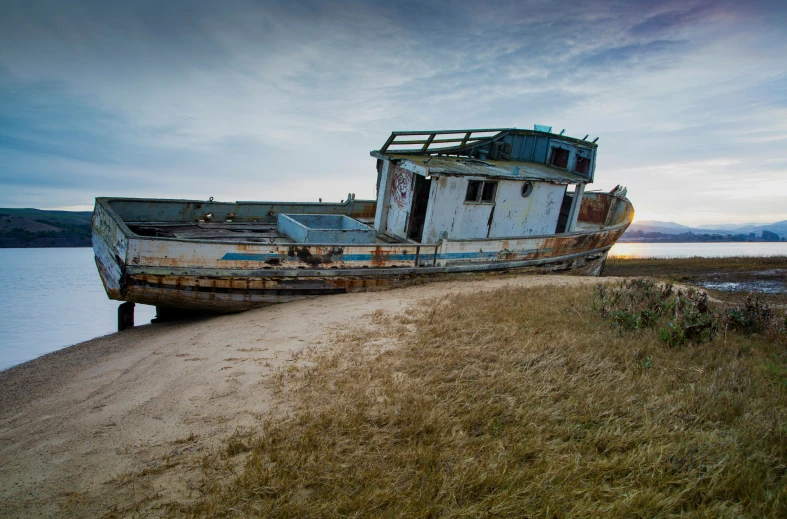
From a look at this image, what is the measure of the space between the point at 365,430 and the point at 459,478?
2.70 ft

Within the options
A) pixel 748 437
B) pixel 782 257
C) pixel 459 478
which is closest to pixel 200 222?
pixel 459 478

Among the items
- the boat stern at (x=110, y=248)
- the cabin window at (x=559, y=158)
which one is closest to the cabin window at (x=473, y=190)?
the cabin window at (x=559, y=158)

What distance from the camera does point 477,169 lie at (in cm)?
1108

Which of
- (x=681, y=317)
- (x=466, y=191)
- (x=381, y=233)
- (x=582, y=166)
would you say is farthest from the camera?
(x=582, y=166)

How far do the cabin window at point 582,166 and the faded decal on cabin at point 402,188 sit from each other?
20.6ft

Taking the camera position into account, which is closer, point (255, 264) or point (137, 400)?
point (137, 400)

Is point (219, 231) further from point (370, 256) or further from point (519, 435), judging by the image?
point (519, 435)

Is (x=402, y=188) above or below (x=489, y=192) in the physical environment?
below

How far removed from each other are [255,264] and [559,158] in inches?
426

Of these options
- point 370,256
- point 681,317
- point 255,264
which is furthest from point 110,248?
point 681,317

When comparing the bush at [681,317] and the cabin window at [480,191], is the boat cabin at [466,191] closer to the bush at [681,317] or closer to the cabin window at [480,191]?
Result: the cabin window at [480,191]

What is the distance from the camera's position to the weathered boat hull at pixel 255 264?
7.62 metres

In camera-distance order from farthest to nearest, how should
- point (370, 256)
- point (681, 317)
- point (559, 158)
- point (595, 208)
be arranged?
1. point (595, 208)
2. point (559, 158)
3. point (370, 256)
4. point (681, 317)

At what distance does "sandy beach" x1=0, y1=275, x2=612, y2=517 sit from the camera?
2922mm
